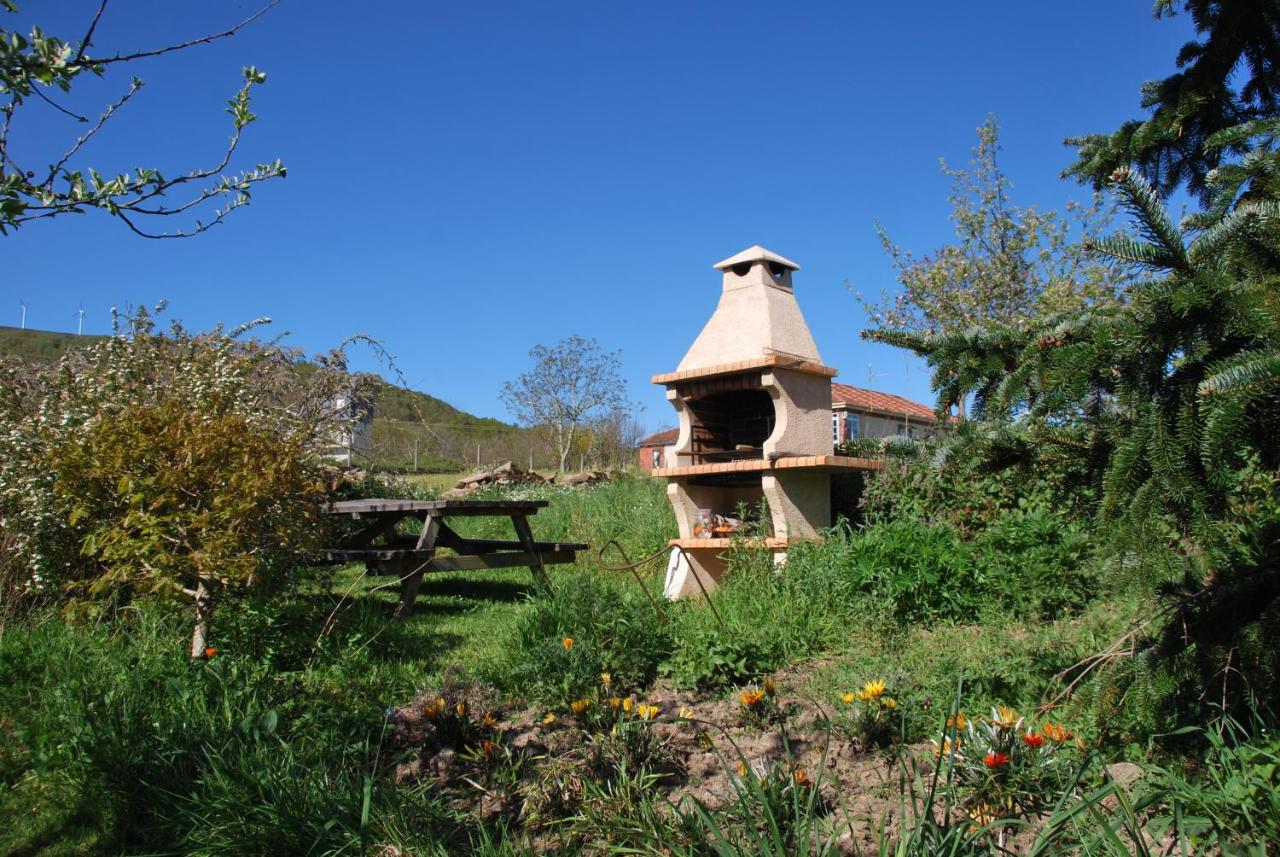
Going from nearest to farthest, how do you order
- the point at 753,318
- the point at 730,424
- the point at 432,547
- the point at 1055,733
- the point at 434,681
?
the point at 1055,733, the point at 434,681, the point at 432,547, the point at 753,318, the point at 730,424

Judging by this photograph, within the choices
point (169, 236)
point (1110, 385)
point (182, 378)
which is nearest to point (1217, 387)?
point (1110, 385)

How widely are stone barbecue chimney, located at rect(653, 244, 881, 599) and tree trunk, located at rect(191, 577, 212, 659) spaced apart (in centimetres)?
345

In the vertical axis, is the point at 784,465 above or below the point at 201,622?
above

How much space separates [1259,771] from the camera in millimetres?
2281

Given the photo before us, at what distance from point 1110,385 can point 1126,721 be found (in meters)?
1.34

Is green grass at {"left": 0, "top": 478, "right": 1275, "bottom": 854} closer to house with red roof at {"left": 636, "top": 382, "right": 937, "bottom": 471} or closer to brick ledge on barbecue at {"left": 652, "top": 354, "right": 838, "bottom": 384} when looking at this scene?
brick ledge on barbecue at {"left": 652, "top": 354, "right": 838, "bottom": 384}

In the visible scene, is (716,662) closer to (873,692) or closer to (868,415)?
(873,692)

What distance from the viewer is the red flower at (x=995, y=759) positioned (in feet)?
8.15

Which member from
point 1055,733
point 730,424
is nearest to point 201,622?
point 1055,733

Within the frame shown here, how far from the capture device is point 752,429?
8.20m

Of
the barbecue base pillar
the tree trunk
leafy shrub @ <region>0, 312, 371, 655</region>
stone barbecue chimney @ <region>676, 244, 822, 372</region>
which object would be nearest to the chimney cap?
stone barbecue chimney @ <region>676, 244, 822, 372</region>

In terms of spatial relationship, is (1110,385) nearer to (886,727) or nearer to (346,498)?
(886,727)

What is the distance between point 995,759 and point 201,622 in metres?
3.57

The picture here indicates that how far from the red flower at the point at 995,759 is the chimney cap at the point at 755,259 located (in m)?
5.42
